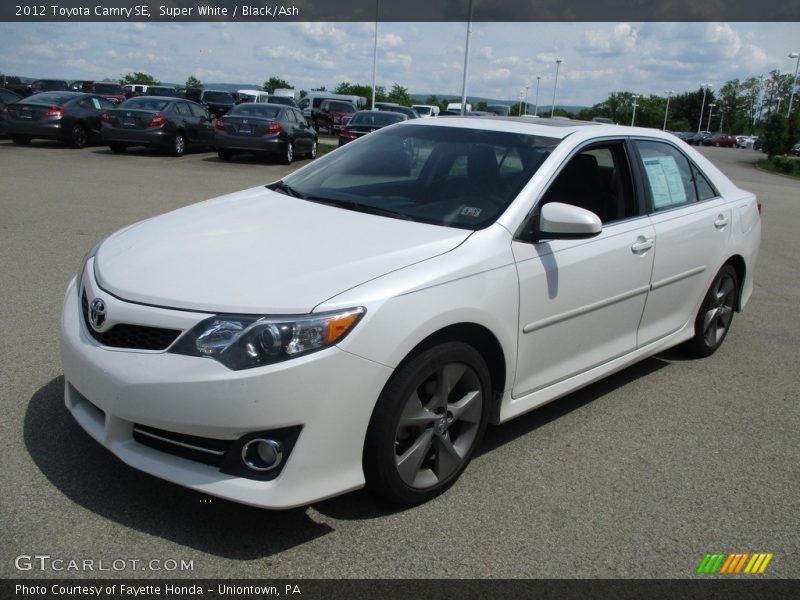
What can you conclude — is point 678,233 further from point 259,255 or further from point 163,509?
point 163,509

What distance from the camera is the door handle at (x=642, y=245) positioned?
4239 millimetres

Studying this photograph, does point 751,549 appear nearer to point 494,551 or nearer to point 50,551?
point 494,551

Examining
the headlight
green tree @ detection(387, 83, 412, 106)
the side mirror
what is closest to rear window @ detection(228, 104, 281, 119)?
the side mirror

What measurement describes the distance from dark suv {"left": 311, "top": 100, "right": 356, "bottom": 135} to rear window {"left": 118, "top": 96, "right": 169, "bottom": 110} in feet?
55.8

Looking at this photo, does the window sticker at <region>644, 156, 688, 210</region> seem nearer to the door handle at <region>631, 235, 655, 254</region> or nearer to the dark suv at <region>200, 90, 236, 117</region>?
the door handle at <region>631, 235, 655, 254</region>

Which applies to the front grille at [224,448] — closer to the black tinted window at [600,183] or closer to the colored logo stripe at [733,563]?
the colored logo stripe at [733,563]

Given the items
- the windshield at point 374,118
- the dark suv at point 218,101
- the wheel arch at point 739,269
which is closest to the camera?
the wheel arch at point 739,269

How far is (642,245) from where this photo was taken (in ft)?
14.1

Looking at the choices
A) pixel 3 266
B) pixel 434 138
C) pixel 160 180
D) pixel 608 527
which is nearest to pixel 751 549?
pixel 608 527

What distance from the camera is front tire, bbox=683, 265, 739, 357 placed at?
5.27 m

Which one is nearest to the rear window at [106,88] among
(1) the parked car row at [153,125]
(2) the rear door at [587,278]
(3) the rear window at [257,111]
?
(1) the parked car row at [153,125]

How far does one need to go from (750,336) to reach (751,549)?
3.45m

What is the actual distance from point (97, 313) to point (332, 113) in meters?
34.6
